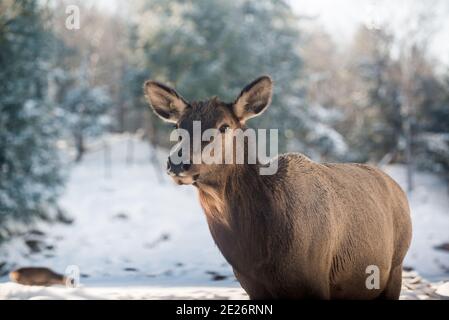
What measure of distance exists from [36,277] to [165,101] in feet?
21.3

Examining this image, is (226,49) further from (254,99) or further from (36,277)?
(254,99)

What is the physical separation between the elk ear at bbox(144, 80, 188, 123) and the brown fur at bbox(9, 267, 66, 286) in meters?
6.17

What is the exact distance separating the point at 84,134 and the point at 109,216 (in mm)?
6518

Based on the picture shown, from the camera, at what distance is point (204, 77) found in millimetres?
14344

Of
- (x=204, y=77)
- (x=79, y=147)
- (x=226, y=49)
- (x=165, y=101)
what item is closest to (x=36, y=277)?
(x=165, y=101)

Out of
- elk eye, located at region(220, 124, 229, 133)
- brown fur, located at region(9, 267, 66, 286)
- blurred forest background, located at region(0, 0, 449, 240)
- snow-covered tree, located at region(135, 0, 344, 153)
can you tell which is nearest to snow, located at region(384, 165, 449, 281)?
blurred forest background, located at region(0, 0, 449, 240)

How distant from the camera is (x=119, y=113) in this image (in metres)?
28.1

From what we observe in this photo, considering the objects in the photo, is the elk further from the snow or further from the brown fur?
the brown fur

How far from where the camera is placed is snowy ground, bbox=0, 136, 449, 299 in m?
7.89

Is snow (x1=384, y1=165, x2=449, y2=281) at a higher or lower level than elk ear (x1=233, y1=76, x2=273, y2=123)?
lower

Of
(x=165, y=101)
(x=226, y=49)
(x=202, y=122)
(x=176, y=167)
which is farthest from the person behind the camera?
(x=226, y=49)

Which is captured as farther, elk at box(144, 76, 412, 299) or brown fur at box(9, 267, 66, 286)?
brown fur at box(9, 267, 66, 286)

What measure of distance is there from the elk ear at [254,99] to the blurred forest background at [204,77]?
27.8 feet
